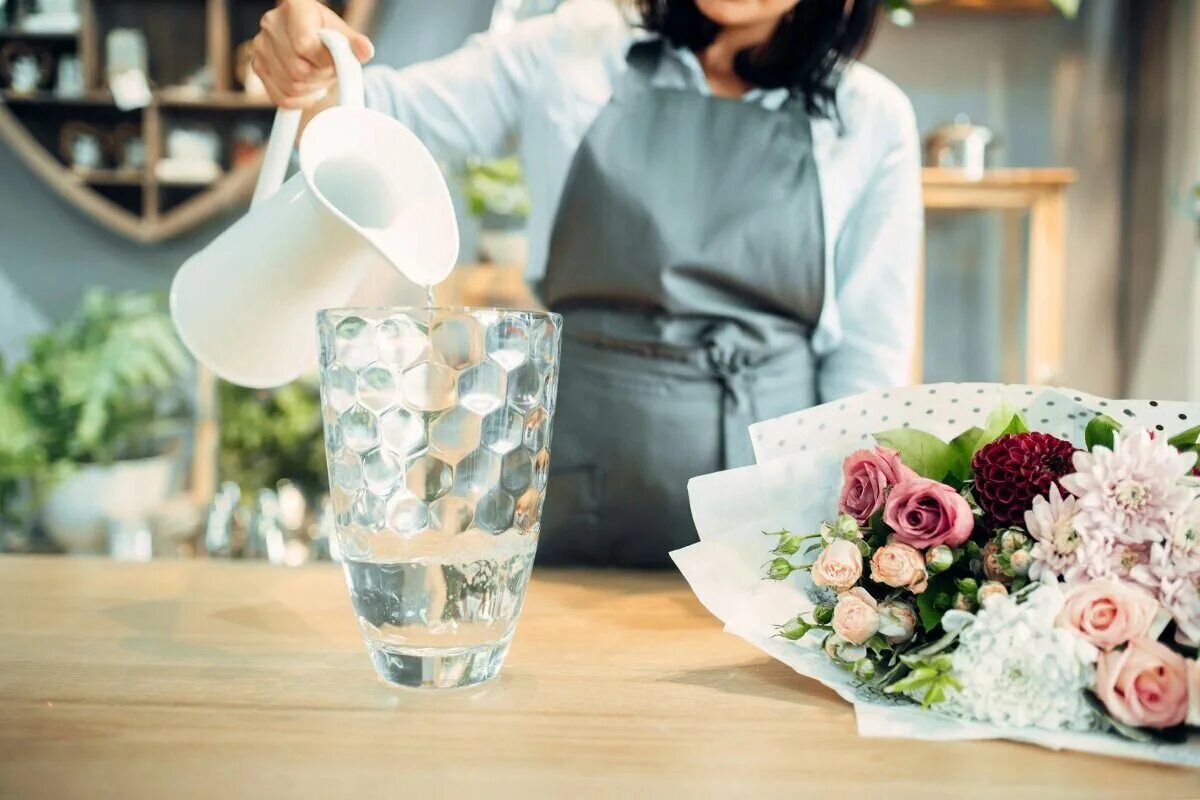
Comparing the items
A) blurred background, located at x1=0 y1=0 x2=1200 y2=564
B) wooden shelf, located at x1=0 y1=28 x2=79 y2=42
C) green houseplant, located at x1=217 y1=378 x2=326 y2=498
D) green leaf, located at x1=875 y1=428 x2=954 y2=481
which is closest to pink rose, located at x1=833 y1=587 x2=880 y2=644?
green leaf, located at x1=875 y1=428 x2=954 y2=481

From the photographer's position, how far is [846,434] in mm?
654

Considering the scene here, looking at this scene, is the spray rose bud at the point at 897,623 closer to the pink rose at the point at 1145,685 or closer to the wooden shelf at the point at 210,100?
the pink rose at the point at 1145,685

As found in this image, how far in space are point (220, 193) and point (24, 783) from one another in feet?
9.15

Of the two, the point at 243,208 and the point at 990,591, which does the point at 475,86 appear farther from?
the point at 243,208

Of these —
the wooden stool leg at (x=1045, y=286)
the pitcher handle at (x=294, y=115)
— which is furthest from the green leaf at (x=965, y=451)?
the wooden stool leg at (x=1045, y=286)

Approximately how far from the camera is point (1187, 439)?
553 millimetres

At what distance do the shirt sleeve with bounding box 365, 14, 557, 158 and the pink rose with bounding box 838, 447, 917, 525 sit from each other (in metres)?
→ 0.94

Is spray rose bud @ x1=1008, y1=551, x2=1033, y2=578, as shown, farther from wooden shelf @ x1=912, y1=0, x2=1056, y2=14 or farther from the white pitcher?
wooden shelf @ x1=912, y1=0, x2=1056, y2=14

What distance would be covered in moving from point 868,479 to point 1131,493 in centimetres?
13

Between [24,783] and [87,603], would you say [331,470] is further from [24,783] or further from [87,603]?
[87,603]

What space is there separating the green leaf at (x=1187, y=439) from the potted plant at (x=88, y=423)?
8.52 feet

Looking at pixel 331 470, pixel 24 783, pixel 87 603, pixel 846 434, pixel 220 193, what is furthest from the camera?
pixel 220 193

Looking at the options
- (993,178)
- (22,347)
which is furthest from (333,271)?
(22,347)

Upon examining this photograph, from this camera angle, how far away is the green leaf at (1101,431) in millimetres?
560
